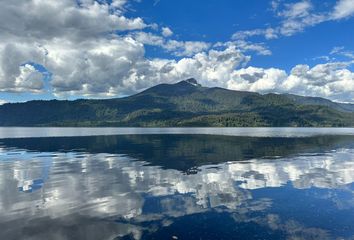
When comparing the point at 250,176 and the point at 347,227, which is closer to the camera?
the point at 347,227

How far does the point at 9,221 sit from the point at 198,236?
1952 centimetres

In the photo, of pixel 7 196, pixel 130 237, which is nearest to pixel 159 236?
pixel 130 237

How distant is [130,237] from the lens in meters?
27.2

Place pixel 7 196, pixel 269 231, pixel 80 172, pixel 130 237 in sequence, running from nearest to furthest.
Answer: pixel 130 237 < pixel 269 231 < pixel 7 196 < pixel 80 172

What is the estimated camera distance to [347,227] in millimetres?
30438

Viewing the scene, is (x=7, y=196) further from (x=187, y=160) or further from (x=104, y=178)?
(x=187, y=160)

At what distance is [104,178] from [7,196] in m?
17.3

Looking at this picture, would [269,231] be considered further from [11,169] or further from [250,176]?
[11,169]

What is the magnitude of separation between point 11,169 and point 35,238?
47131mm

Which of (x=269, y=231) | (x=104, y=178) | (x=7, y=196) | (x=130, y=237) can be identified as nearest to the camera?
(x=130, y=237)

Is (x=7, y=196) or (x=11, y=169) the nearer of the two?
(x=7, y=196)

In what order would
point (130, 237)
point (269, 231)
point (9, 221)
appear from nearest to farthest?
point (130, 237) → point (269, 231) → point (9, 221)

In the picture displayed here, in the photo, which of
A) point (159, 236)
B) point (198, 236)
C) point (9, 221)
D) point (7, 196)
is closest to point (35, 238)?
point (9, 221)

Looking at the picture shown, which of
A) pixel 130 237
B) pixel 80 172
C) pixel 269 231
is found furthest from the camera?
pixel 80 172
